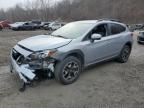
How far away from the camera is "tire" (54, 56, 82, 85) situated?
5.32 metres

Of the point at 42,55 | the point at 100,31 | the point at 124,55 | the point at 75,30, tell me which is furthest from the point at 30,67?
the point at 124,55

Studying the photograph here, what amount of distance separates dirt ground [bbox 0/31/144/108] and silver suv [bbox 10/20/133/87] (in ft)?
1.05

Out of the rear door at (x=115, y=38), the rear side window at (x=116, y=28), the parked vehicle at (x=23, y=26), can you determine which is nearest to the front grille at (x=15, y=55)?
the rear door at (x=115, y=38)

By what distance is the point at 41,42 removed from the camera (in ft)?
18.4

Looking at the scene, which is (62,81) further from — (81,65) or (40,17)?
(40,17)

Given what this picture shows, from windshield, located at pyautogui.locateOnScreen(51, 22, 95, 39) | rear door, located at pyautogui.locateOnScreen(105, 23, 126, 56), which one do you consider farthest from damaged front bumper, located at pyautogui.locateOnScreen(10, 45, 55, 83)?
rear door, located at pyautogui.locateOnScreen(105, 23, 126, 56)

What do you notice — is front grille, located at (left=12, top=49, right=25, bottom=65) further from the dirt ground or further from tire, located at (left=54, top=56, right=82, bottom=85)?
tire, located at (left=54, top=56, right=82, bottom=85)

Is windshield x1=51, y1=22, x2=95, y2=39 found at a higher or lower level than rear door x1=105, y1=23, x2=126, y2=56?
higher

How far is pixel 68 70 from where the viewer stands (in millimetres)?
5578

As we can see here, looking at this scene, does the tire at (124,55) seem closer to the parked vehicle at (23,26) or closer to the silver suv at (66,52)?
the silver suv at (66,52)

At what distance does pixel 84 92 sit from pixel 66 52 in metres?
1.06

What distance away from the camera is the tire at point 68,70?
5320 mm

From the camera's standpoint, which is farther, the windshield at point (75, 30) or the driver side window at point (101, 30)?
the driver side window at point (101, 30)

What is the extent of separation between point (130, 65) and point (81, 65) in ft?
7.96
